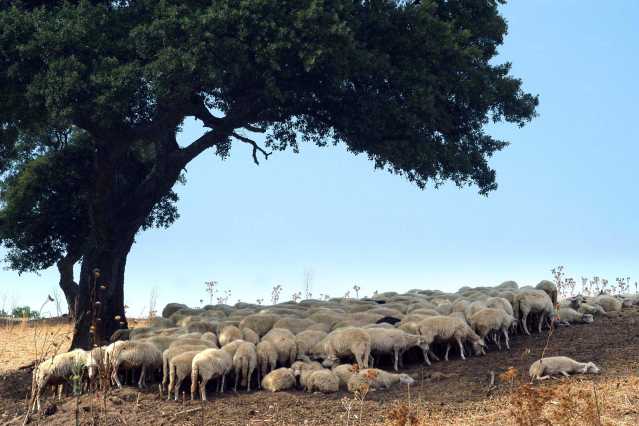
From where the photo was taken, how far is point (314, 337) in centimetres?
1432

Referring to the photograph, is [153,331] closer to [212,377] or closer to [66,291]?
[212,377]

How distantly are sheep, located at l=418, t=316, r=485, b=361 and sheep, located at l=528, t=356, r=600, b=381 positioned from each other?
2230mm

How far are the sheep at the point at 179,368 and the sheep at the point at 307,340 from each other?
82.6 inches

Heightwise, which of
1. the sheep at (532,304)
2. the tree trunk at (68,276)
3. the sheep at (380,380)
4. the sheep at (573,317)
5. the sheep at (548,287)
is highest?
the tree trunk at (68,276)

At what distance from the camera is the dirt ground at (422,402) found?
10.6m

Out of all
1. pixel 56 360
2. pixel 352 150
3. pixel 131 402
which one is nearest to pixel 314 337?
pixel 131 402

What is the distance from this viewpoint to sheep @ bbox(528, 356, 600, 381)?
487 inches

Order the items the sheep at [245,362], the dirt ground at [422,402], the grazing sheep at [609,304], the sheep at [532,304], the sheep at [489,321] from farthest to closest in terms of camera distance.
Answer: the grazing sheep at [609,304] < the sheep at [532,304] < the sheep at [489,321] < the sheep at [245,362] < the dirt ground at [422,402]

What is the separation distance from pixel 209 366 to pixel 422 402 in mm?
3697

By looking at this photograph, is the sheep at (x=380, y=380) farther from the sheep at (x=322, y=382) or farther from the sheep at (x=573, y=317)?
the sheep at (x=573, y=317)

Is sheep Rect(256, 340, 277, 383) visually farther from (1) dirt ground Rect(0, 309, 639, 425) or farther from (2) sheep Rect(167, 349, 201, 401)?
(2) sheep Rect(167, 349, 201, 401)

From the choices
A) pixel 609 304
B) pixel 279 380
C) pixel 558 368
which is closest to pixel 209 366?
pixel 279 380

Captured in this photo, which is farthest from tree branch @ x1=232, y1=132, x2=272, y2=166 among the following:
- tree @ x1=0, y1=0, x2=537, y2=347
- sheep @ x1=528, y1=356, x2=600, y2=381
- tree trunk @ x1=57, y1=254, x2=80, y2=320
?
sheep @ x1=528, y1=356, x2=600, y2=381

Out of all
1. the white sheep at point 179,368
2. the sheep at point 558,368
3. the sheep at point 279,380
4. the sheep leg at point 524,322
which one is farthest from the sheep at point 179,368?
the sheep leg at point 524,322
